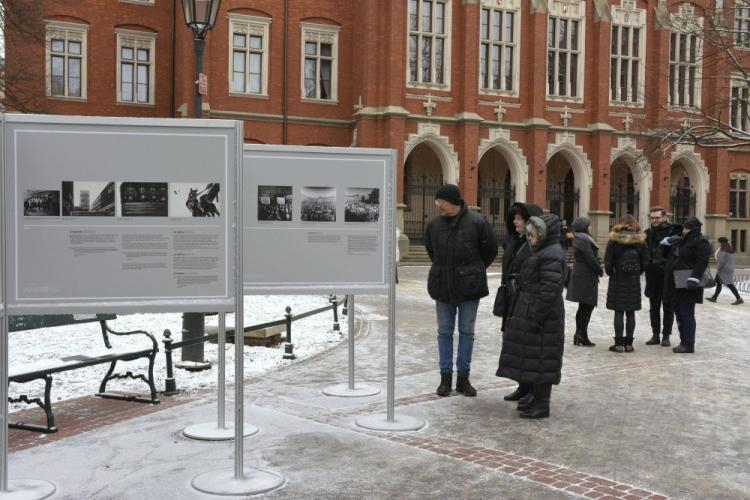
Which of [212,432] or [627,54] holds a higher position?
[627,54]

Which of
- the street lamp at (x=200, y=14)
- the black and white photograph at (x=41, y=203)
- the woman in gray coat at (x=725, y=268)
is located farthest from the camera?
the woman in gray coat at (x=725, y=268)

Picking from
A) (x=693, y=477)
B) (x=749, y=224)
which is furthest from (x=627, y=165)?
(x=693, y=477)

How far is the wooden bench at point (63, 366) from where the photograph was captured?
19.1 ft

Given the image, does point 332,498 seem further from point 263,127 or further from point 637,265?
point 263,127

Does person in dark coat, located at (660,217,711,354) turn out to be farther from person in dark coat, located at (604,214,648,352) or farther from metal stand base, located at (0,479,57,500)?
metal stand base, located at (0,479,57,500)

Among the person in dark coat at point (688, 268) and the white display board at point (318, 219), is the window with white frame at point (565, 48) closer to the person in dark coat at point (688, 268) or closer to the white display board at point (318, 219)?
the person in dark coat at point (688, 268)

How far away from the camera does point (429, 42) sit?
104ft

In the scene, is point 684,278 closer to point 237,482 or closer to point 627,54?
point 237,482

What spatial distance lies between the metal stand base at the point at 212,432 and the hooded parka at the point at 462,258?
2.18m

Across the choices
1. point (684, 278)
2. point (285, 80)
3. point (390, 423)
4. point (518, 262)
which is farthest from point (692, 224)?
point (285, 80)

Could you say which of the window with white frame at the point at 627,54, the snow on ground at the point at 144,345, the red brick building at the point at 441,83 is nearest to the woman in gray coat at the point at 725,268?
the snow on ground at the point at 144,345

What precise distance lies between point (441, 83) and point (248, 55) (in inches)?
310

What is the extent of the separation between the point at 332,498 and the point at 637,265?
722 centimetres

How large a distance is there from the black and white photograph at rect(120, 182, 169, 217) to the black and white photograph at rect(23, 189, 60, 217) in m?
0.37
